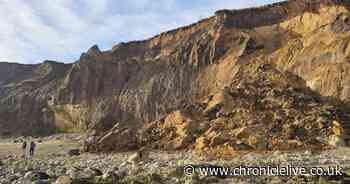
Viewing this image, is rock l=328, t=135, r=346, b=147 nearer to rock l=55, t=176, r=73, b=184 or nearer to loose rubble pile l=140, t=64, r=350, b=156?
loose rubble pile l=140, t=64, r=350, b=156

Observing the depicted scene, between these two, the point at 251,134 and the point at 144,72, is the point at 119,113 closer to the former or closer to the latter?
the point at 144,72

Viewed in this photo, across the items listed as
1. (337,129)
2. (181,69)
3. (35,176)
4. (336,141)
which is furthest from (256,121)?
(181,69)

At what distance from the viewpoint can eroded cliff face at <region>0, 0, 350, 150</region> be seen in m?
33.3

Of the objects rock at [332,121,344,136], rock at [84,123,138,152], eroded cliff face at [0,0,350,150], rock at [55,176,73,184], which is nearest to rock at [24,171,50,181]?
rock at [55,176,73,184]

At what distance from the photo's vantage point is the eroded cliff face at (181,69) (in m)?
33.3

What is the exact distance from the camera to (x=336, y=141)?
23656 mm

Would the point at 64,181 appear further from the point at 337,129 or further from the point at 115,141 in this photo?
the point at 337,129

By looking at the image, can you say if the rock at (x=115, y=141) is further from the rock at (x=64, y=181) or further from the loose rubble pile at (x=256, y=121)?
the rock at (x=64, y=181)

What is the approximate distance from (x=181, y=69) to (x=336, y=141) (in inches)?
969

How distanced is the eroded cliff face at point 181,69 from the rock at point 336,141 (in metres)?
5.85

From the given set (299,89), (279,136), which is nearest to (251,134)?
(279,136)

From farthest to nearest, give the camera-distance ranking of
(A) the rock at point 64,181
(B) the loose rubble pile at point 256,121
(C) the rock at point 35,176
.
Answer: (B) the loose rubble pile at point 256,121 → (C) the rock at point 35,176 → (A) the rock at point 64,181

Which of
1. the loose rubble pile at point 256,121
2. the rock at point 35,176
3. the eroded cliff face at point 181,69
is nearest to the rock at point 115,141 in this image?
the eroded cliff face at point 181,69

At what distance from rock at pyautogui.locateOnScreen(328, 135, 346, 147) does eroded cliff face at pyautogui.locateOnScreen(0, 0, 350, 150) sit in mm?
5846
